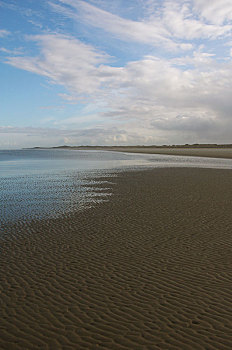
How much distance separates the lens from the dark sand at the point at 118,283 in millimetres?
5199

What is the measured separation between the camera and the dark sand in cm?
520

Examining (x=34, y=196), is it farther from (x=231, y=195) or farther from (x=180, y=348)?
(x=180, y=348)

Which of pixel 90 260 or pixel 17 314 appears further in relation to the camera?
pixel 90 260

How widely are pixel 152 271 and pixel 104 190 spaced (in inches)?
537

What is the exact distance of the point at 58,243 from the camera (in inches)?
396

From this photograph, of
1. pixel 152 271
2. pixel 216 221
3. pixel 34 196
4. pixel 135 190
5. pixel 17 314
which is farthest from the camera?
pixel 135 190

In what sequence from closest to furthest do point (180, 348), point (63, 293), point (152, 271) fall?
1. point (180, 348)
2. point (63, 293)
3. point (152, 271)

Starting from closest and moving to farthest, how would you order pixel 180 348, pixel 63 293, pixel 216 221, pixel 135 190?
pixel 180 348, pixel 63 293, pixel 216 221, pixel 135 190

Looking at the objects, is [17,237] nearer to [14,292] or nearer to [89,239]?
[89,239]

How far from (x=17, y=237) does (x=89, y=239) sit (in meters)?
2.68

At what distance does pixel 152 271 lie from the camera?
7777 mm

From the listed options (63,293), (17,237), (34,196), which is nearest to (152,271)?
(63,293)

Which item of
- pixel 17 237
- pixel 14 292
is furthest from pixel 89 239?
pixel 14 292

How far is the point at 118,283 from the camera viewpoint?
712 centimetres
